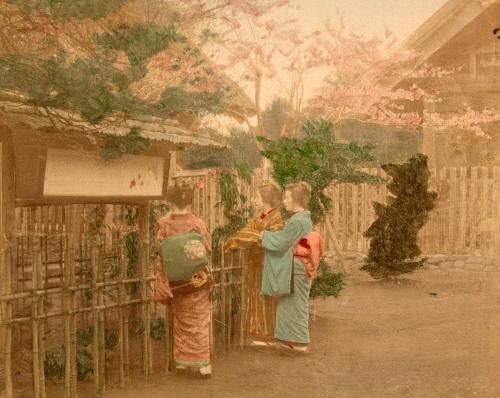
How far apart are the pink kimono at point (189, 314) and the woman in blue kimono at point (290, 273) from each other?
884mm

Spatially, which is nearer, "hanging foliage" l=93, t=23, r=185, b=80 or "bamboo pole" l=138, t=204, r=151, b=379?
"hanging foliage" l=93, t=23, r=185, b=80

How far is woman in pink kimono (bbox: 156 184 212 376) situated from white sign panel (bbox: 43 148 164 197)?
14.1 inches

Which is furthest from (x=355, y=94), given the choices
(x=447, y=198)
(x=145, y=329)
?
(x=145, y=329)

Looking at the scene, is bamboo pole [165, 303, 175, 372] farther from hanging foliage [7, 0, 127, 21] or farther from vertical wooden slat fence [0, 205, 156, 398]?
hanging foliage [7, 0, 127, 21]

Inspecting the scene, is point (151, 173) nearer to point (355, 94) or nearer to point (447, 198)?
point (447, 198)

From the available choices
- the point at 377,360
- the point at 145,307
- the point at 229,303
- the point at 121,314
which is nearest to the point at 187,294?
the point at 145,307

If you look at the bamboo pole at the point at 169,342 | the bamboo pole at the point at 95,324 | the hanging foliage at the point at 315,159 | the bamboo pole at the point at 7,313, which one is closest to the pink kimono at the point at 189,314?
the bamboo pole at the point at 169,342

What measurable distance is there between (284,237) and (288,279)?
0.38m

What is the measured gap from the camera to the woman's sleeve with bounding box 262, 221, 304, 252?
5.82 m

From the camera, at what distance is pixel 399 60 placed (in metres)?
11.9

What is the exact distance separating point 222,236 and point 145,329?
5.64 feet

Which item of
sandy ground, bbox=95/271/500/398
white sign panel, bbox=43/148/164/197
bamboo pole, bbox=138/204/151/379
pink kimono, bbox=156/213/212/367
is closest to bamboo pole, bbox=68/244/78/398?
sandy ground, bbox=95/271/500/398

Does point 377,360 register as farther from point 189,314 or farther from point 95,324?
point 95,324

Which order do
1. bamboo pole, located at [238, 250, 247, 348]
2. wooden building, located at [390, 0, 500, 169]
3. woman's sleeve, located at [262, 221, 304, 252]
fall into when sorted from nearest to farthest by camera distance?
woman's sleeve, located at [262, 221, 304, 252] < bamboo pole, located at [238, 250, 247, 348] < wooden building, located at [390, 0, 500, 169]
